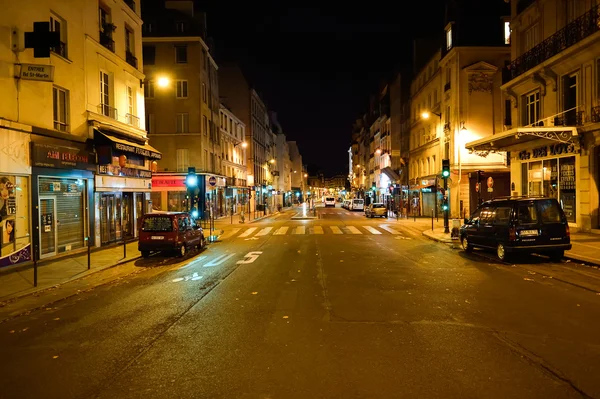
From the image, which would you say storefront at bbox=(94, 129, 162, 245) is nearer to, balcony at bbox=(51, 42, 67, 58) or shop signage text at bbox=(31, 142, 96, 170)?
shop signage text at bbox=(31, 142, 96, 170)

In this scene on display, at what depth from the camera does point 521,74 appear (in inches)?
925

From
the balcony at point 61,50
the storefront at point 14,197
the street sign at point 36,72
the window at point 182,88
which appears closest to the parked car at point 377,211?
the window at point 182,88

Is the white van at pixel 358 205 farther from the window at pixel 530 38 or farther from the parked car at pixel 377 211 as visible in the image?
the window at pixel 530 38

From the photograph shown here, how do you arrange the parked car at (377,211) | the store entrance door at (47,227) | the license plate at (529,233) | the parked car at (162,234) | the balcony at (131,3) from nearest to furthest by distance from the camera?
the license plate at (529,233) → the store entrance door at (47,227) → the parked car at (162,234) → the balcony at (131,3) → the parked car at (377,211)

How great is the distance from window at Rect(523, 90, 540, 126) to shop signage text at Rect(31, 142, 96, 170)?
22001mm

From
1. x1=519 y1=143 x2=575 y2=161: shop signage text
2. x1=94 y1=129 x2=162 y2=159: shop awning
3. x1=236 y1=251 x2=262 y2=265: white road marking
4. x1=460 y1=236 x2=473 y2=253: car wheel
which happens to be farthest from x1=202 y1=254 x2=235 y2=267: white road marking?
x1=519 y1=143 x2=575 y2=161: shop signage text

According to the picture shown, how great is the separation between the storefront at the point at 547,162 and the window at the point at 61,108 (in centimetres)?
1868

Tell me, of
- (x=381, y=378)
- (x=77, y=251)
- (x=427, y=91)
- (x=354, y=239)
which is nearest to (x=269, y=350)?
(x=381, y=378)

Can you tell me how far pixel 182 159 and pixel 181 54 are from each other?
9.07m

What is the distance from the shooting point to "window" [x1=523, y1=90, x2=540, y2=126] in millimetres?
23828

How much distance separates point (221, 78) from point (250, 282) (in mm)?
52962

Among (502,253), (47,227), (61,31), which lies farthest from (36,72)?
(502,253)

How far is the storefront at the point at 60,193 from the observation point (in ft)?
48.8

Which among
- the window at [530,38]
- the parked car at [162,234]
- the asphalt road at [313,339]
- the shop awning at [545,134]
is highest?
the window at [530,38]
